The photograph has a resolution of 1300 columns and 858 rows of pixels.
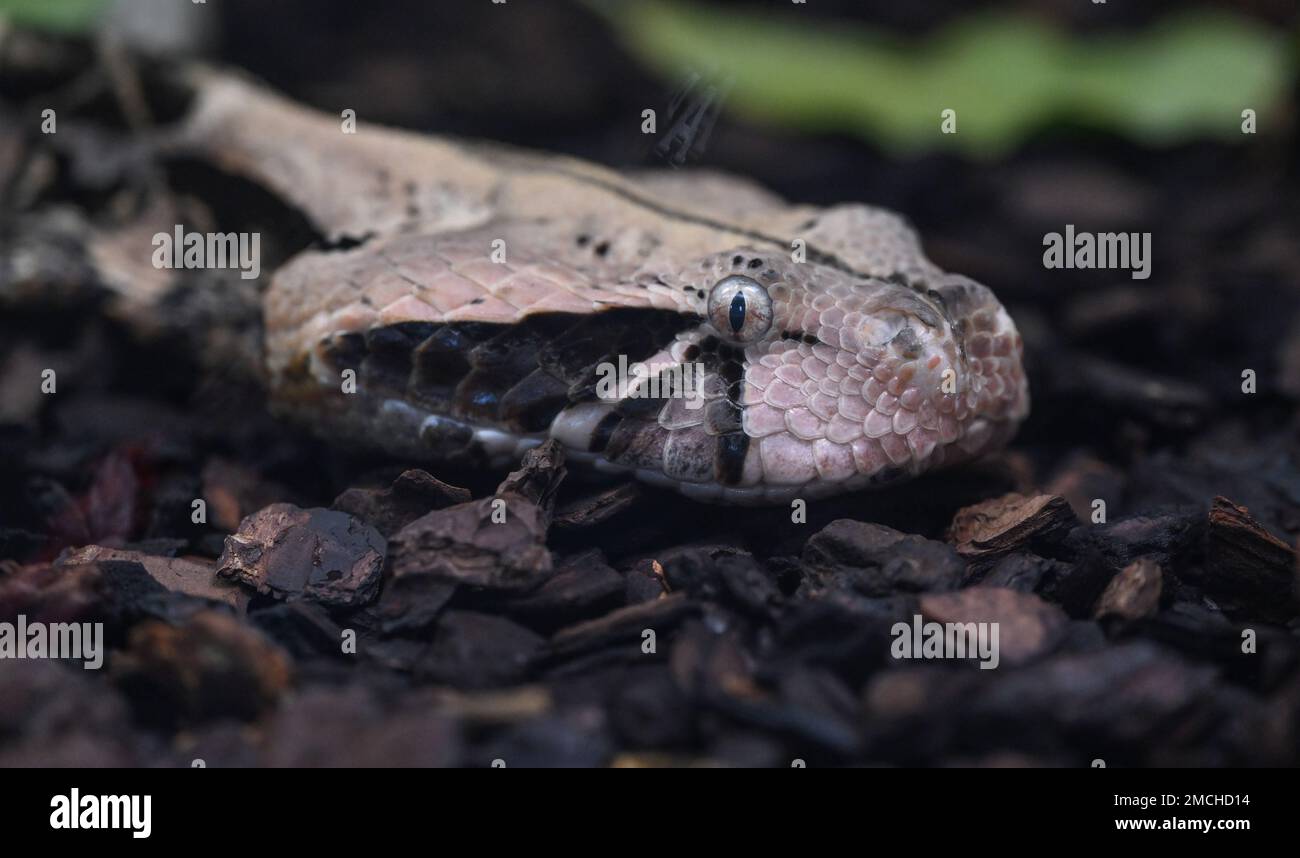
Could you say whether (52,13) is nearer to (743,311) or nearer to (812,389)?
(743,311)

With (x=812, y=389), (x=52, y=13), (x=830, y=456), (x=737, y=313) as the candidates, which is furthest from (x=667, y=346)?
(x=52, y=13)

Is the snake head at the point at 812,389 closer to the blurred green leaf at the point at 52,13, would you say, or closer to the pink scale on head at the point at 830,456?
the pink scale on head at the point at 830,456

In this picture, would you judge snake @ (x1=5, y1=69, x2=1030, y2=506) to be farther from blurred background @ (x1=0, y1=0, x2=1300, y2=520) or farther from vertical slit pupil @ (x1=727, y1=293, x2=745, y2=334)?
blurred background @ (x1=0, y1=0, x2=1300, y2=520)

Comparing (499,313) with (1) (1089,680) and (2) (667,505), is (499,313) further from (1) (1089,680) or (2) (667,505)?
(1) (1089,680)
